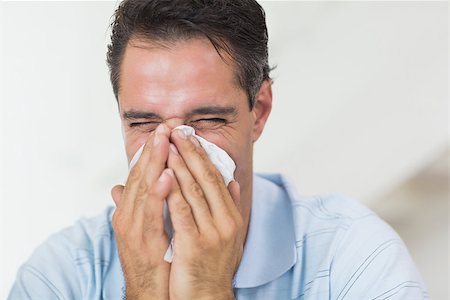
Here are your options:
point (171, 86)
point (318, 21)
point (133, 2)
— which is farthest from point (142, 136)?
point (318, 21)

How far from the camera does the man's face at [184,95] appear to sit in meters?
1.75

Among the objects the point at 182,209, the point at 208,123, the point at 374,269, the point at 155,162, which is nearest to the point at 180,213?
the point at 182,209

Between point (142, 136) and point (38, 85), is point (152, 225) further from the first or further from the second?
point (38, 85)

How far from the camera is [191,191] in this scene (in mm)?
1676

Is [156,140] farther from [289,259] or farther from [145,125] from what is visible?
[289,259]

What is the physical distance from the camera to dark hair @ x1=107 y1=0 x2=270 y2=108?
181 centimetres

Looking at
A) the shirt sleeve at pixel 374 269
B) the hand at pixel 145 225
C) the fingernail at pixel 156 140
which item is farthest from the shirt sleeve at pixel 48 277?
the shirt sleeve at pixel 374 269

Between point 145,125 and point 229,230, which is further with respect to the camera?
point 145,125

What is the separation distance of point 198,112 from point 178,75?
0.09 metres

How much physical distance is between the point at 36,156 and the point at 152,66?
61.2 inches

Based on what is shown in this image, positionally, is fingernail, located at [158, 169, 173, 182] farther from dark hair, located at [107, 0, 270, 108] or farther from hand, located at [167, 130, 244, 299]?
dark hair, located at [107, 0, 270, 108]

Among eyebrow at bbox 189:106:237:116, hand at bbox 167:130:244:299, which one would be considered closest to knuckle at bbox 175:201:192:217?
hand at bbox 167:130:244:299

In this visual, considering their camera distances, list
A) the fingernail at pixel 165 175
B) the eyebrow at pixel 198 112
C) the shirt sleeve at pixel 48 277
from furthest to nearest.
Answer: the shirt sleeve at pixel 48 277
the eyebrow at pixel 198 112
the fingernail at pixel 165 175

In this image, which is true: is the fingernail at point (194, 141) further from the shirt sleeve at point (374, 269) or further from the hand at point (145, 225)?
the shirt sleeve at point (374, 269)
